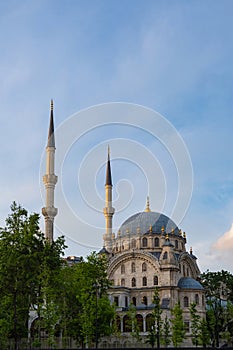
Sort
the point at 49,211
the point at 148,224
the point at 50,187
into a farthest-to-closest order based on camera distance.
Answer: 1. the point at 148,224
2. the point at 50,187
3. the point at 49,211

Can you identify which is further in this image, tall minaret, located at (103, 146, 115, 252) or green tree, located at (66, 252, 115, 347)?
tall minaret, located at (103, 146, 115, 252)

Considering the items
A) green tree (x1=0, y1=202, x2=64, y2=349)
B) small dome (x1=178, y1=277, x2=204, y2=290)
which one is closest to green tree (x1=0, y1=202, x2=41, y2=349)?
green tree (x1=0, y1=202, x2=64, y2=349)

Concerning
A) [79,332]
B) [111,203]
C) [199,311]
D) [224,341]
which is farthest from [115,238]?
[79,332]

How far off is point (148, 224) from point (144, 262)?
830 cm

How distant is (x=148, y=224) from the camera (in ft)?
267

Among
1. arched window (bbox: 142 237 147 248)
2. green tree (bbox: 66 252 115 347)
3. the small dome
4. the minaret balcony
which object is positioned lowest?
green tree (bbox: 66 252 115 347)

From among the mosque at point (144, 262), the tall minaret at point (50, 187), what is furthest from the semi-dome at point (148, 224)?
the tall minaret at point (50, 187)

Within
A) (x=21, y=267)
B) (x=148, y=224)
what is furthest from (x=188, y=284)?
(x=21, y=267)

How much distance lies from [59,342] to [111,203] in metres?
35.7

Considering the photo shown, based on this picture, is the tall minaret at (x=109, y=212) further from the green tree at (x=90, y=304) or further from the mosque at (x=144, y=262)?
the green tree at (x=90, y=304)

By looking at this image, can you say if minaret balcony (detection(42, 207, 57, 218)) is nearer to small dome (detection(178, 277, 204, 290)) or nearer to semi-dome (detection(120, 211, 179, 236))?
semi-dome (detection(120, 211, 179, 236))

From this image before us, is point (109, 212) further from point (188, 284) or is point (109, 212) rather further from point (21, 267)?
point (21, 267)

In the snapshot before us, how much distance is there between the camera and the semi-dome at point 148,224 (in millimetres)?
80188

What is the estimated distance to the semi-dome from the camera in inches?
3157
